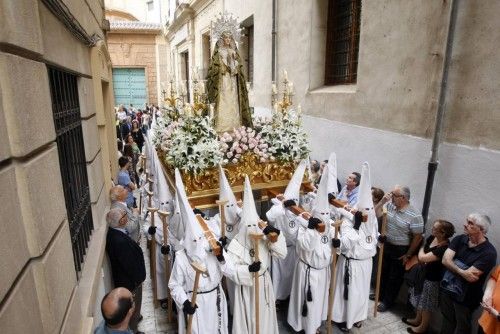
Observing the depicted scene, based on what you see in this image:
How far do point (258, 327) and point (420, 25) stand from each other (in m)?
4.61

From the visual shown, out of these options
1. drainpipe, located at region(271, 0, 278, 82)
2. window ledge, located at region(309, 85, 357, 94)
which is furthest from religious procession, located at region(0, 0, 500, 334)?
drainpipe, located at region(271, 0, 278, 82)

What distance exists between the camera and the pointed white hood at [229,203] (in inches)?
178

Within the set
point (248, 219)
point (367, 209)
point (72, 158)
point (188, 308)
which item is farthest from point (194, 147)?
point (367, 209)

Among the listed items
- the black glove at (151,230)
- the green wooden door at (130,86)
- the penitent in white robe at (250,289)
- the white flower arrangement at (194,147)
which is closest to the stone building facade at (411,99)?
the penitent in white robe at (250,289)

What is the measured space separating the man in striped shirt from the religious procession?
0.03 m

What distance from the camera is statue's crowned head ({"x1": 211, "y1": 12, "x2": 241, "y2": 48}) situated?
5.91m

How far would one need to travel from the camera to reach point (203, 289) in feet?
11.9

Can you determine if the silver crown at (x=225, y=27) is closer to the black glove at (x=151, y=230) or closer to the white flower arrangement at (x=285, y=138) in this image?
the white flower arrangement at (x=285, y=138)

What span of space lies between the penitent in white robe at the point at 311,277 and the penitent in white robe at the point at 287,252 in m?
0.32

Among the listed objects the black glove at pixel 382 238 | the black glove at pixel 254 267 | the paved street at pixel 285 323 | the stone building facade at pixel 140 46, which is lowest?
the paved street at pixel 285 323

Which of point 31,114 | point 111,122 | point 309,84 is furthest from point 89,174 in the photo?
point 309,84

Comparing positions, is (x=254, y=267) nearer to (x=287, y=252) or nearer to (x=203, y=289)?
(x=203, y=289)

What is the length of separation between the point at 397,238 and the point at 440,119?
1.72 metres

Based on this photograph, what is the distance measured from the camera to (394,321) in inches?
187
